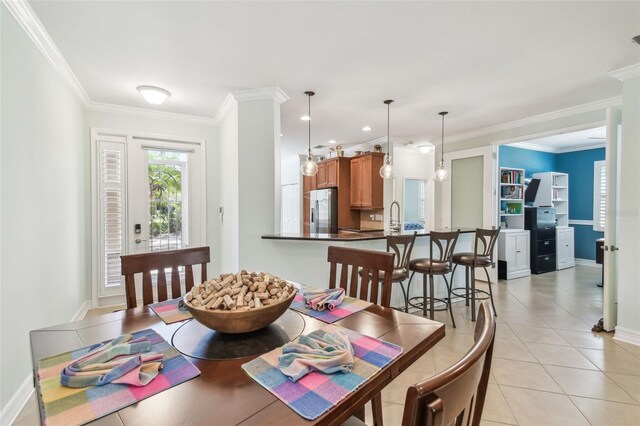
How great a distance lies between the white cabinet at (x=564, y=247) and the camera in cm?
602

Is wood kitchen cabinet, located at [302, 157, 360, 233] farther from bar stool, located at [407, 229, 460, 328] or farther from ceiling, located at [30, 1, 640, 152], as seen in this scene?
bar stool, located at [407, 229, 460, 328]

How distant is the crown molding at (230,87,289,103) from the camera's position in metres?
3.17

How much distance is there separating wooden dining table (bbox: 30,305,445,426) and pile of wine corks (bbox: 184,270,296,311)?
7.0 inches

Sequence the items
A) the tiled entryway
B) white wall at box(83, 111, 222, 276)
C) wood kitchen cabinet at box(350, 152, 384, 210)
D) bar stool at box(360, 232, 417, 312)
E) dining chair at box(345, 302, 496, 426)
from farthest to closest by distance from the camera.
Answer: wood kitchen cabinet at box(350, 152, 384, 210), white wall at box(83, 111, 222, 276), bar stool at box(360, 232, 417, 312), the tiled entryway, dining chair at box(345, 302, 496, 426)

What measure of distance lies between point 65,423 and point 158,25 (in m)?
2.36

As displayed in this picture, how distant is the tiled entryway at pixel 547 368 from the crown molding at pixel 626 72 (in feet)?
8.28

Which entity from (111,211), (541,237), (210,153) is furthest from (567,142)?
(111,211)

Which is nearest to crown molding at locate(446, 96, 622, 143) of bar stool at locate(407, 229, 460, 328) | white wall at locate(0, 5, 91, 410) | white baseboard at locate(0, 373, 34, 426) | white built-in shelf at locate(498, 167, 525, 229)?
white built-in shelf at locate(498, 167, 525, 229)

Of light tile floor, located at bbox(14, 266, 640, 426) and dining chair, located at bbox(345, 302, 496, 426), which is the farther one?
light tile floor, located at bbox(14, 266, 640, 426)

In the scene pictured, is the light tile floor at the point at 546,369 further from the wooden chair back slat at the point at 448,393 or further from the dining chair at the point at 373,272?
the wooden chair back slat at the point at 448,393

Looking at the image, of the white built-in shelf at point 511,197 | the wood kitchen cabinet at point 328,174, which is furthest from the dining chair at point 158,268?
the white built-in shelf at point 511,197

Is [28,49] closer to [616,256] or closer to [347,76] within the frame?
[347,76]

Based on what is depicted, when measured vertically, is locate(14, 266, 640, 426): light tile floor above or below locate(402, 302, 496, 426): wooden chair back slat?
below

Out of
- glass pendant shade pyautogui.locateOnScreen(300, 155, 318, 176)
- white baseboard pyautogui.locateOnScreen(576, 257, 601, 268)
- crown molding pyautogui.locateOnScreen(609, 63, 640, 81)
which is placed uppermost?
crown molding pyautogui.locateOnScreen(609, 63, 640, 81)
